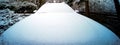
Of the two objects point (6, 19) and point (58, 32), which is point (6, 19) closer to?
point (6, 19)

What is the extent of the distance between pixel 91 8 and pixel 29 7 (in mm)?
7752

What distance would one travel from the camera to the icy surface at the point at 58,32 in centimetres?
528

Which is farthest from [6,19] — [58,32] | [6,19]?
[58,32]

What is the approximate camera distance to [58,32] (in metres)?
5.51

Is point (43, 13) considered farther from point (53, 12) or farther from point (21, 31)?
point (21, 31)

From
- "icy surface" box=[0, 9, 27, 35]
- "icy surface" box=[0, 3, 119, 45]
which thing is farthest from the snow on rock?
"icy surface" box=[0, 3, 119, 45]

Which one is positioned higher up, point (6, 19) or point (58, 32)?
point (58, 32)

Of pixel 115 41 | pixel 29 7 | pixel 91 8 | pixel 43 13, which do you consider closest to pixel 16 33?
pixel 43 13

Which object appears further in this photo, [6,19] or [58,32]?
[6,19]

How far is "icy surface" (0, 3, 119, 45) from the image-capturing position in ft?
17.3

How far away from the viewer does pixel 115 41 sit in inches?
227

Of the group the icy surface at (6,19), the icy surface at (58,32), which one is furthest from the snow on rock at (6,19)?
the icy surface at (58,32)

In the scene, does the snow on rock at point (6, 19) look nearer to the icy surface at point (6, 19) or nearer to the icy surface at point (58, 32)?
the icy surface at point (6, 19)

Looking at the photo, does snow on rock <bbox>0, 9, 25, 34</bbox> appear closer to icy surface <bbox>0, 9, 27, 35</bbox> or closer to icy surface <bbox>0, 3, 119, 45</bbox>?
icy surface <bbox>0, 9, 27, 35</bbox>
